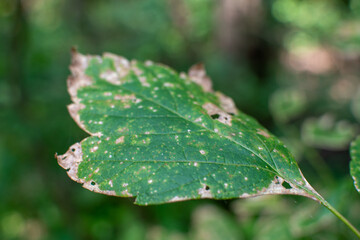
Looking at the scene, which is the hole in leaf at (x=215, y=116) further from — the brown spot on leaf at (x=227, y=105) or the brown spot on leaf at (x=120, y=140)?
the brown spot on leaf at (x=120, y=140)

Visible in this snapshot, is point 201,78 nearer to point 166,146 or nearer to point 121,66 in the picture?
point 121,66

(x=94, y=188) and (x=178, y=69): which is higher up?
(x=94, y=188)

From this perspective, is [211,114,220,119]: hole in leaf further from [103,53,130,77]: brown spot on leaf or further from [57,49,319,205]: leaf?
[103,53,130,77]: brown spot on leaf

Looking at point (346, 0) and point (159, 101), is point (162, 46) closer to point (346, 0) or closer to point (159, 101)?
point (159, 101)

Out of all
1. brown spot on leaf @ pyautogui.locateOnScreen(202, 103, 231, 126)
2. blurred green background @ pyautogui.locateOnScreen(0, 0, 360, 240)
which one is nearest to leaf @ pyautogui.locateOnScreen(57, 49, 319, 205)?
brown spot on leaf @ pyautogui.locateOnScreen(202, 103, 231, 126)

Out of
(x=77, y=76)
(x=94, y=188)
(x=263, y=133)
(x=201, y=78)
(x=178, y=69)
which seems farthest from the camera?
(x=178, y=69)

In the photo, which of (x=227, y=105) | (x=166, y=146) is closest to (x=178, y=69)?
(x=227, y=105)
